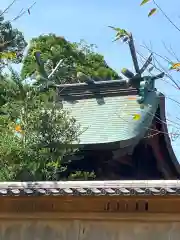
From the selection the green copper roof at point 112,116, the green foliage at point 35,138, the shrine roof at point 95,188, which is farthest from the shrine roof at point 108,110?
the shrine roof at point 95,188

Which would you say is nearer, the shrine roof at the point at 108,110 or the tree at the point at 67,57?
the shrine roof at the point at 108,110

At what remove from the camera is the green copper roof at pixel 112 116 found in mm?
11125

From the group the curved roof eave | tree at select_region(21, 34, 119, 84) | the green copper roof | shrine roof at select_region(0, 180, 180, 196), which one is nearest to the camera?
shrine roof at select_region(0, 180, 180, 196)

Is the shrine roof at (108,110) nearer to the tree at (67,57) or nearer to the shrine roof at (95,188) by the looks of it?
the shrine roof at (95,188)

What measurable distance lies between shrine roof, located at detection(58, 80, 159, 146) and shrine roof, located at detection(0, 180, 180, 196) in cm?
422

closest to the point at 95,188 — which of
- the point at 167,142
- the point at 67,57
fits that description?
the point at 167,142

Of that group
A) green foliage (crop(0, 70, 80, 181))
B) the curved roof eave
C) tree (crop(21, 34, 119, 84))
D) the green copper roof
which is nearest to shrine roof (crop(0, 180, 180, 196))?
green foliage (crop(0, 70, 80, 181))

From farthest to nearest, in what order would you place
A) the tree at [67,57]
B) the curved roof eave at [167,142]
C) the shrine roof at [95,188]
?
the tree at [67,57] < the curved roof eave at [167,142] < the shrine roof at [95,188]

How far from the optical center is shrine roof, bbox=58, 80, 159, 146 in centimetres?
1114

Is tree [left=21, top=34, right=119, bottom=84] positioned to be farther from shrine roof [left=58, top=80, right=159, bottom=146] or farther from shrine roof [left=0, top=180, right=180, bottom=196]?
shrine roof [left=0, top=180, right=180, bottom=196]

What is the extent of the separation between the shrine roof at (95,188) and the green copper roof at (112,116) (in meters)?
4.34

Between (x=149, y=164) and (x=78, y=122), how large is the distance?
→ 182 centimetres

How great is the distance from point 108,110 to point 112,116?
11.8 inches

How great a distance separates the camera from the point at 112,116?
11.8 metres
